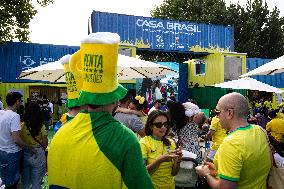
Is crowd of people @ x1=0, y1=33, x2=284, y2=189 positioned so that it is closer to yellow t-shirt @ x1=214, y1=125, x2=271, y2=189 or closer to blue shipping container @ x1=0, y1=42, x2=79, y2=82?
yellow t-shirt @ x1=214, y1=125, x2=271, y2=189

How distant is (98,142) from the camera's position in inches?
79.7

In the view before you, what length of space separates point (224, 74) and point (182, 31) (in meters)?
4.32

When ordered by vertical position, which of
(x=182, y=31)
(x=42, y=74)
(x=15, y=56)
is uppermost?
(x=182, y=31)

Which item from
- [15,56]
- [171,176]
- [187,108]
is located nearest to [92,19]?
[15,56]

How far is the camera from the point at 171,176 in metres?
3.95

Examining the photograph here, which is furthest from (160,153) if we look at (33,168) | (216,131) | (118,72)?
(118,72)

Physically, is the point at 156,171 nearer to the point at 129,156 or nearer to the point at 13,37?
the point at 129,156

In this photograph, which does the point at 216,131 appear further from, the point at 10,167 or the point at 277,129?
the point at 10,167

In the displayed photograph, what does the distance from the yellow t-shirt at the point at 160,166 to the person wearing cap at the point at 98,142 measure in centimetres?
179

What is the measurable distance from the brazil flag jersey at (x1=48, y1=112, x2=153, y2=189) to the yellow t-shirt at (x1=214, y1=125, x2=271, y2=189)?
38.3 inches

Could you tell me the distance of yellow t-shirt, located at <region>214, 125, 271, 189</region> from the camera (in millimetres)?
2789

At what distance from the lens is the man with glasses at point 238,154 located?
9.18 feet

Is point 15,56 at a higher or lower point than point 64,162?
higher

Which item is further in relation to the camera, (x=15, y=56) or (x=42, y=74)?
(x=15, y=56)
